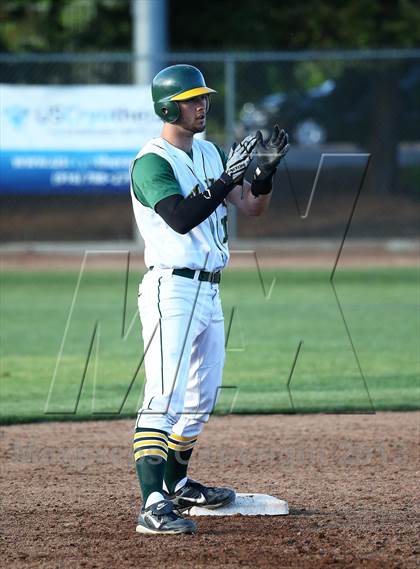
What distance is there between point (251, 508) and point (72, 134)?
1254 centimetres

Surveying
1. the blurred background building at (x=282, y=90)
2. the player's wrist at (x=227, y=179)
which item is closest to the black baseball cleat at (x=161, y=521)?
the player's wrist at (x=227, y=179)

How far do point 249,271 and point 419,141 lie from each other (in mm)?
9274

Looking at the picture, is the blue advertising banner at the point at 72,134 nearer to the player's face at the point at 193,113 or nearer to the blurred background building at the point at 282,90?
the blurred background building at the point at 282,90

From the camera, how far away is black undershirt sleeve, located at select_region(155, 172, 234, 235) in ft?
17.0

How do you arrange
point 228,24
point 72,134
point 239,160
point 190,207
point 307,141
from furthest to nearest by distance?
point 307,141, point 228,24, point 72,134, point 239,160, point 190,207

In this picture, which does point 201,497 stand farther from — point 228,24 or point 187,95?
point 228,24

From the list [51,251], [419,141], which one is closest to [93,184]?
[51,251]

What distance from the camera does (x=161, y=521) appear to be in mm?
5281

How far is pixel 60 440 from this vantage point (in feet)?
25.4

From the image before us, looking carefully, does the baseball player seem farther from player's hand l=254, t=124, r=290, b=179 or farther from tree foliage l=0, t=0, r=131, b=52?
tree foliage l=0, t=0, r=131, b=52

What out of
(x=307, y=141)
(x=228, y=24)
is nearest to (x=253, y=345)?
(x=228, y=24)

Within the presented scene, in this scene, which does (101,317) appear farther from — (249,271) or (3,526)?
(3,526)

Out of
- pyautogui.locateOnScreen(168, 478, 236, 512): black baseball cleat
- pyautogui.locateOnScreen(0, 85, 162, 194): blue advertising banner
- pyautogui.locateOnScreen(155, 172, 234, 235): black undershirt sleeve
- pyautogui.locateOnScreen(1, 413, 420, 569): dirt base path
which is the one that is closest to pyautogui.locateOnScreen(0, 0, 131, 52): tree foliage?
pyautogui.locateOnScreen(0, 85, 162, 194): blue advertising banner

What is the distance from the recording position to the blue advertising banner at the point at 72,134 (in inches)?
683
